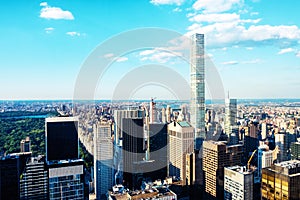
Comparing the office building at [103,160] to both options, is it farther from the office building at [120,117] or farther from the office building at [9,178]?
the office building at [9,178]

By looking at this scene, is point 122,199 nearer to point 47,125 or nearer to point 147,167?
point 147,167

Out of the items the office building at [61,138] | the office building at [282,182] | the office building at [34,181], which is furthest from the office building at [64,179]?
the office building at [282,182]

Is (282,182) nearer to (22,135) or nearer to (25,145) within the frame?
(25,145)

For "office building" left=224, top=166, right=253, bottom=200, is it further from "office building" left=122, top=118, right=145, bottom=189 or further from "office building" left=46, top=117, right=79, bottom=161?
"office building" left=46, top=117, right=79, bottom=161

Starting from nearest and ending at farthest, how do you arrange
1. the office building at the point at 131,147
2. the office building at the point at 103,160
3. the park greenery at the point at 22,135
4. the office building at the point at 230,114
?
the office building at the point at 103,160
the office building at the point at 131,147
the park greenery at the point at 22,135
the office building at the point at 230,114

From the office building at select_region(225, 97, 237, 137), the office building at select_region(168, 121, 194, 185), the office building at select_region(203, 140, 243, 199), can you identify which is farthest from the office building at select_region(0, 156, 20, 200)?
the office building at select_region(225, 97, 237, 137)

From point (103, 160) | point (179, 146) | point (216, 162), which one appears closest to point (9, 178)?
point (103, 160)
